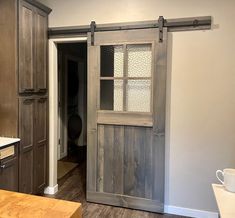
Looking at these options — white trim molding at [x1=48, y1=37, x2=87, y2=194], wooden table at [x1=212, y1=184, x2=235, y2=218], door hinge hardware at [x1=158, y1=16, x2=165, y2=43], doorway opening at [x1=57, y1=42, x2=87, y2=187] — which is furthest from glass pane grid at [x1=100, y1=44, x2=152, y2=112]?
doorway opening at [x1=57, y1=42, x2=87, y2=187]

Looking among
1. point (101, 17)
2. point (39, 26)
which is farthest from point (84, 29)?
point (39, 26)

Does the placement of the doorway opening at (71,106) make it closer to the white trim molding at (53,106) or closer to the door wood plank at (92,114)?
the white trim molding at (53,106)

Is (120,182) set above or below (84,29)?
below

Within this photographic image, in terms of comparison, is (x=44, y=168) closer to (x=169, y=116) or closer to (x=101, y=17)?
(x=169, y=116)

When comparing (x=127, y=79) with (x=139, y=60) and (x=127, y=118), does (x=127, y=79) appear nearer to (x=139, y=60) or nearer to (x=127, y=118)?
(x=139, y=60)

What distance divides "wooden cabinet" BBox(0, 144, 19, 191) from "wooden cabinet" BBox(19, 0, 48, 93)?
0.72 meters

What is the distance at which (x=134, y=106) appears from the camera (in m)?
2.84

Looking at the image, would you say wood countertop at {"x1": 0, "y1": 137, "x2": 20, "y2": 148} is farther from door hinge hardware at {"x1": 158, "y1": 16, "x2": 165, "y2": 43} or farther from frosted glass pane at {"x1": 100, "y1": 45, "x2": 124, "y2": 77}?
door hinge hardware at {"x1": 158, "y1": 16, "x2": 165, "y2": 43}

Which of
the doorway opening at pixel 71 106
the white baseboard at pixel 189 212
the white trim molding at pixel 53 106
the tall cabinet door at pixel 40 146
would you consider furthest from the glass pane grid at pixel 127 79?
the doorway opening at pixel 71 106

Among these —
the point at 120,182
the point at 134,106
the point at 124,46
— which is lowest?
the point at 120,182

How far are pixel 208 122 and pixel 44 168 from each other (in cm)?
208

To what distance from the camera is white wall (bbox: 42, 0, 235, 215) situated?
256cm

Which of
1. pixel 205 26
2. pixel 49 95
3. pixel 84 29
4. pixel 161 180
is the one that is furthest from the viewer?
pixel 49 95

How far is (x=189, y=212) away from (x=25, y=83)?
2334 millimetres
